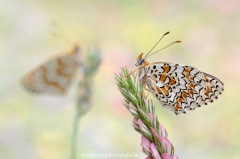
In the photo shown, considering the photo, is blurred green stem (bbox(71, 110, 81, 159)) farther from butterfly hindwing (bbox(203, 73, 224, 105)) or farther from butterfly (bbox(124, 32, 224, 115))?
butterfly hindwing (bbox(203, 73, 224, 105))

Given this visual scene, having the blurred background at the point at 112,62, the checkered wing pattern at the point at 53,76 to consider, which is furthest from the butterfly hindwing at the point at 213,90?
the checkered wing pattern at the point at 53,76

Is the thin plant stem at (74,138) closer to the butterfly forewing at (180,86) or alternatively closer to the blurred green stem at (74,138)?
the blurred green stem at (74,138)

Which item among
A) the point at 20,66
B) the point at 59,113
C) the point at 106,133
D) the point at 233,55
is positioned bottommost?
the point at 106,133

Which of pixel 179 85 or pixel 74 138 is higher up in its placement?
pixel 179 85

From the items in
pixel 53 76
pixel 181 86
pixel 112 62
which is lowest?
pixel 181 86

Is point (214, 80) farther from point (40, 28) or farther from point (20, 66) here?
point (40, 28)

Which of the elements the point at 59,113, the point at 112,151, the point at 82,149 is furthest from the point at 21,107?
the point at 112,151

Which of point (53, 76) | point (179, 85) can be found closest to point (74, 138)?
point (179, 85)

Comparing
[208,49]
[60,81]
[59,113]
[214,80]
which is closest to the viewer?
[214,80]

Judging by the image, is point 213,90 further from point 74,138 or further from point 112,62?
point 112,62
